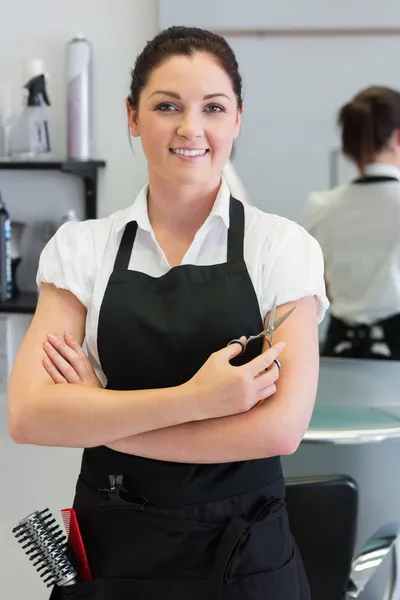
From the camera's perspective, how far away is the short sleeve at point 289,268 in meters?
1.03

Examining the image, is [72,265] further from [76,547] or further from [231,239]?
[76,547]

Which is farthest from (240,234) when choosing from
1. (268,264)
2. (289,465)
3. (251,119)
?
(289,465)

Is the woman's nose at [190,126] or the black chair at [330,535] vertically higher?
the woman's nose at [190,126]

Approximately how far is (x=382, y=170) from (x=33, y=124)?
816mm

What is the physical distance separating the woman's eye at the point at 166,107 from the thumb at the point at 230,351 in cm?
35

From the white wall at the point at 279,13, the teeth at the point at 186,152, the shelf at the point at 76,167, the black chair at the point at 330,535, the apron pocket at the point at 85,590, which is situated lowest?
the black chair at the point at 330,535

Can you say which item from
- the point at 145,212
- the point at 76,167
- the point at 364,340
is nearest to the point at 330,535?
the point at 364,340

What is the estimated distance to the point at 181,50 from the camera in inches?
41.2

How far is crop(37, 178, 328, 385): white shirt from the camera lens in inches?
41.1

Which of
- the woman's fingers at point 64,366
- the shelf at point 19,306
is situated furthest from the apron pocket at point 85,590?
the shelf at point 19,306

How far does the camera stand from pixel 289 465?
192cm

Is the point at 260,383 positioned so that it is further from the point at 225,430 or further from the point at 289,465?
the point at 289,465

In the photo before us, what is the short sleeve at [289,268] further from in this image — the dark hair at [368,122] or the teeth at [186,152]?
the dark hair at [368,122]

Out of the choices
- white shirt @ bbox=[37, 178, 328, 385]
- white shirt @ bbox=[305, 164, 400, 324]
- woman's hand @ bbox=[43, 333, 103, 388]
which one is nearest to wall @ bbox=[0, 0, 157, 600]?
white shirt @ bbox=[305, 164, 400, 324]
